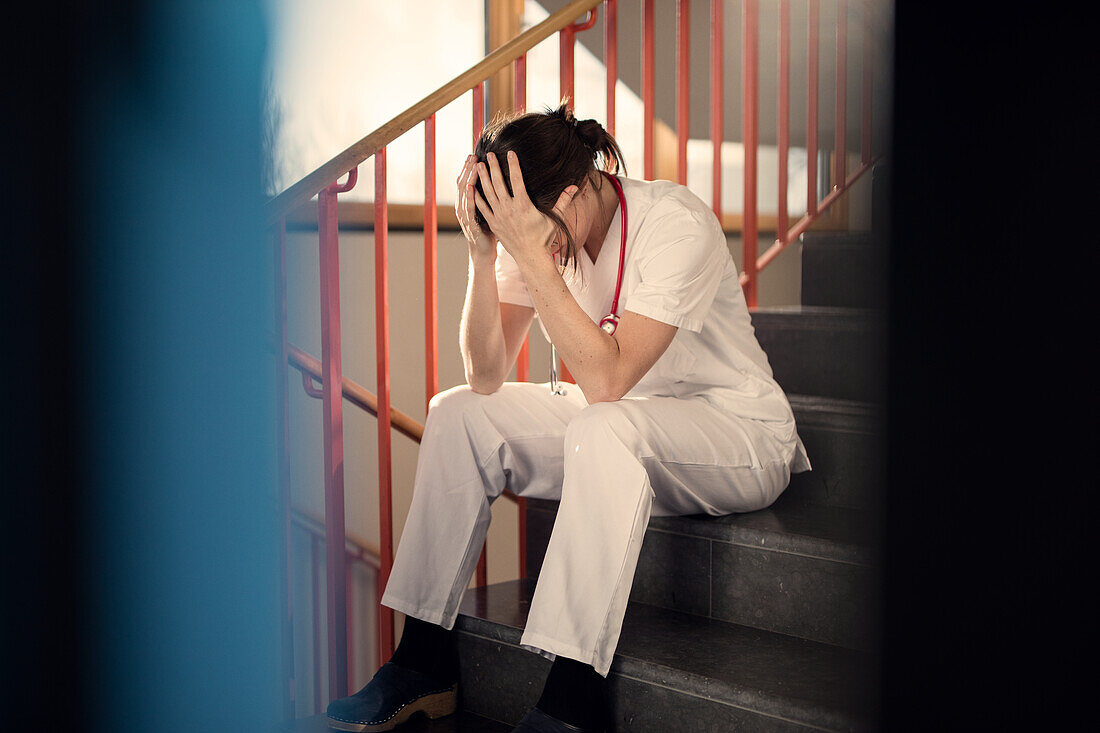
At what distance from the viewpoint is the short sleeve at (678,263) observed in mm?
1394

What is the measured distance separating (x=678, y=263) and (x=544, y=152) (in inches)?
10.6

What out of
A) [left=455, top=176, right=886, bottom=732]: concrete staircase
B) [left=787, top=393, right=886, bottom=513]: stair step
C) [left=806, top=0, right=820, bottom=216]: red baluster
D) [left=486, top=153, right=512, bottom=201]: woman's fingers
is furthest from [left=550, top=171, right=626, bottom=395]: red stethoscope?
[left=806, top=0, right=820, bottom=216]: red baluster

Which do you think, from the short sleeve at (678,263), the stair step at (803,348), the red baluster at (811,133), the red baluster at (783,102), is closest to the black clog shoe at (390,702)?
the short sleeve at (678,263)

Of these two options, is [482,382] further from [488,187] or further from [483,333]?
[488,187]

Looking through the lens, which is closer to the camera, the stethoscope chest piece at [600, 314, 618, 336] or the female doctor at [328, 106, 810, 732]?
the female doctor at [328, 106, 810, 732]

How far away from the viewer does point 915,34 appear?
177 mm

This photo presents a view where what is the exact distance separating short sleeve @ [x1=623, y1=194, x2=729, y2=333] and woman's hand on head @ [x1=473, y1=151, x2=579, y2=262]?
16cm

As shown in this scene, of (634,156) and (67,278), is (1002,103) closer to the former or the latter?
(67,278)

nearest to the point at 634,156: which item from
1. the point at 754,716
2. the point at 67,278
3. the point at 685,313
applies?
the point at 685,313

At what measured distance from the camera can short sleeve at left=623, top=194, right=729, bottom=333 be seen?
1.39 meters

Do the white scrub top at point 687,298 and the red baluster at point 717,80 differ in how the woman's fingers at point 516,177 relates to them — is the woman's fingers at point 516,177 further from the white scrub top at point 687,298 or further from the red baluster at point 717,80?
the red baluster at point 717,80

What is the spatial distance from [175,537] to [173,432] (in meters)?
0.03

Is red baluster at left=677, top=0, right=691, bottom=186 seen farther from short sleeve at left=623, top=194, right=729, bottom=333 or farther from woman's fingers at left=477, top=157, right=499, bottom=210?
woman's fingers at left=477, top=157, right=499, bottom=210

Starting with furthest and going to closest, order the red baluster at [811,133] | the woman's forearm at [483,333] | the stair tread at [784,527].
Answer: the red baluster at [811,133], the woman's forearm at [483,333], the stair tread at [784,527]
